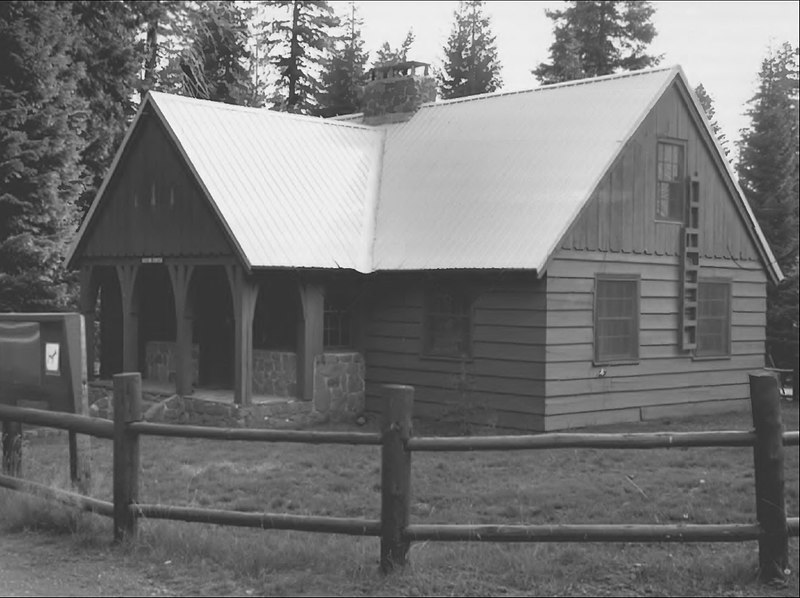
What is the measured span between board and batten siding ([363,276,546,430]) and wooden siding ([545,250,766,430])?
338 millimetres

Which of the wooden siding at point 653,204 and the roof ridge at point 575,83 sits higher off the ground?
the roof ridge at point 575,83

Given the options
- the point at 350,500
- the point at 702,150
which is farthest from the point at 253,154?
the point at 350,500

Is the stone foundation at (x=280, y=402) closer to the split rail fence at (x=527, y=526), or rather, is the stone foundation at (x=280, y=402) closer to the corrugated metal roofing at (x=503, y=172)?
the corrugated metal roofing at (x=503, y=172)

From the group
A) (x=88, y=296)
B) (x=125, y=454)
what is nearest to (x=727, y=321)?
(x=88, y=296)

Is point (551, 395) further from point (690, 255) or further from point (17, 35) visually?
point (17, 35)

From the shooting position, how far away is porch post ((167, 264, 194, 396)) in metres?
18.8

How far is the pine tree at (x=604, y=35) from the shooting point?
4172 cm

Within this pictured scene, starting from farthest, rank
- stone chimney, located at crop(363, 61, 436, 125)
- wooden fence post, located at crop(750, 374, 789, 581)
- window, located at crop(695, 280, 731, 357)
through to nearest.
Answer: stone chimney, located at crop(363, 61, 436, 125) < window, located at crop(695, 280, 731, 357) < wooden fence post, located at crop(750, 374, 789, 581)

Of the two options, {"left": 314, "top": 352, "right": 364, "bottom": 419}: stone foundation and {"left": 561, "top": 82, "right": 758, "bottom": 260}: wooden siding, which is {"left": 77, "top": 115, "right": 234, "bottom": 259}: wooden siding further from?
{"left": 561, "top": 82, "right": 758, "bottom": 260}: wooden siding

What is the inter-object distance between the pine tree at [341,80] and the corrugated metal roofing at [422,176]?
18.6 metres

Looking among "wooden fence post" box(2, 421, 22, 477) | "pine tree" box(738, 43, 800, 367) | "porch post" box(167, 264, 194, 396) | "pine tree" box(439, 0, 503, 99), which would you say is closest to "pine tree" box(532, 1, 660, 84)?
"pine tree" box(439, 0, 503, 99)

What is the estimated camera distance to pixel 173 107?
19.5m

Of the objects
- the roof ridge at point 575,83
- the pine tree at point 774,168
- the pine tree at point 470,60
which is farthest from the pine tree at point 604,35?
the roof ridge at point 575,83

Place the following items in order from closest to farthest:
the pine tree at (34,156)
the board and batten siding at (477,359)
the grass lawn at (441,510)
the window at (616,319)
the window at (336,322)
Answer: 1. the grass lawn at (441,510)
2. the board and batten siding at (477,359)
3. the window at (616,319)
4. the pine tree at (34,156)
5. the window at (336,322)
